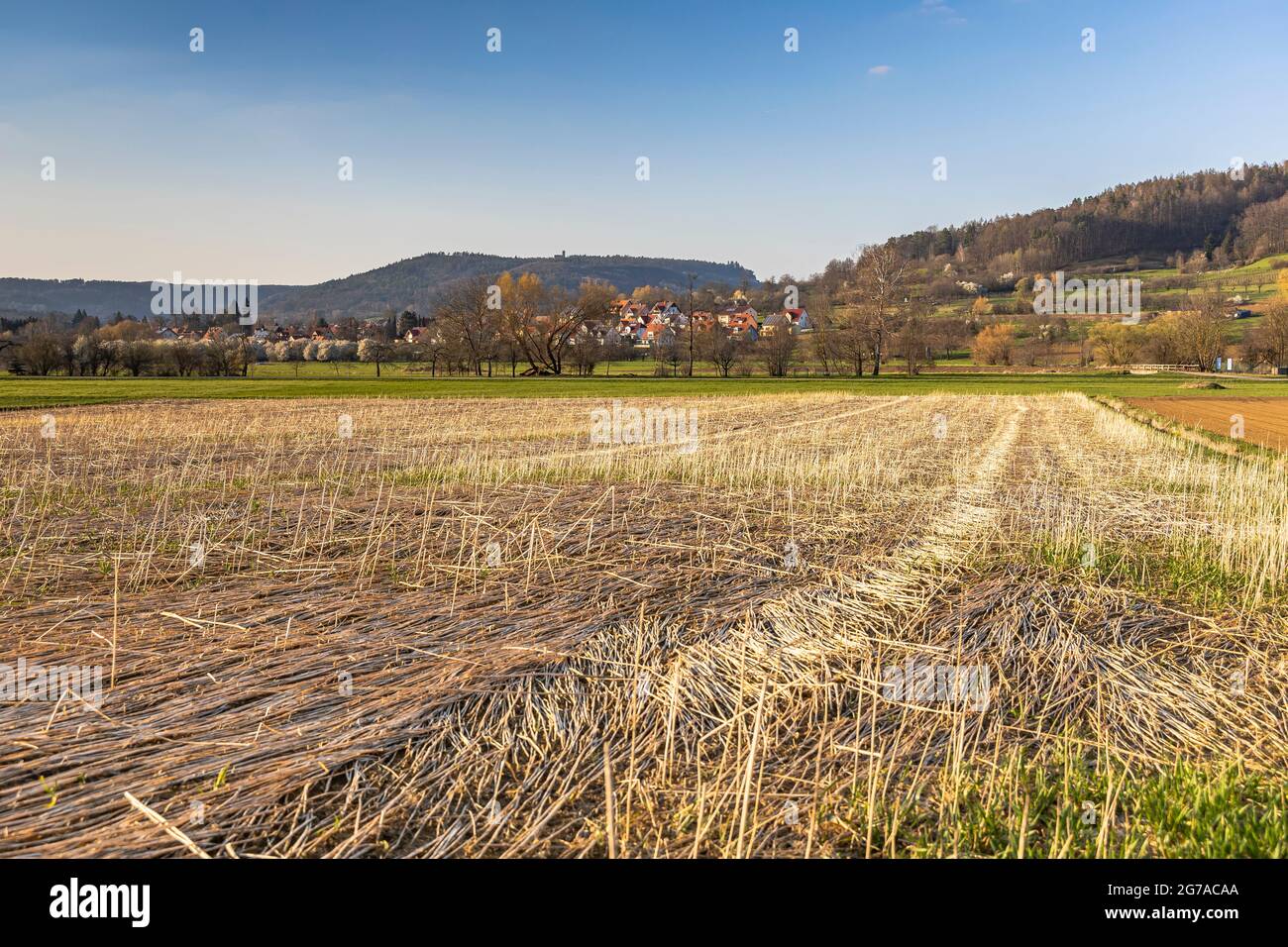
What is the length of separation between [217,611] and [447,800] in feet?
13.2

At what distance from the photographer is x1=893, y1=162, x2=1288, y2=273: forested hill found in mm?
164125

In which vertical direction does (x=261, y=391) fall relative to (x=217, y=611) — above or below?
above

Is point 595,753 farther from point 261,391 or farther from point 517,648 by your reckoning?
point 261,391

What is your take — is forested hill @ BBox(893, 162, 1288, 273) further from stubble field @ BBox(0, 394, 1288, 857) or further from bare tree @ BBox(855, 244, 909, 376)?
stubble field @ BBox(0, 394, 1288, 857)

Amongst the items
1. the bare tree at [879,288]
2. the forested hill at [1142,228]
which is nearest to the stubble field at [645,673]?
the bare tree at [879,288]

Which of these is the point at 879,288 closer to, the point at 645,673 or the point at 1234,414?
the point at 1234,414

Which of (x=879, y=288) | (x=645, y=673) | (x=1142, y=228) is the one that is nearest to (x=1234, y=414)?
(x=645, y=673)

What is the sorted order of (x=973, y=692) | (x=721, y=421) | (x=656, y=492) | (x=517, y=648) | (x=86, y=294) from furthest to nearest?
(x=86, y=294), (x=721, y=421), (x=656, y=492), (x=517, y=648), (x=973, y=692)

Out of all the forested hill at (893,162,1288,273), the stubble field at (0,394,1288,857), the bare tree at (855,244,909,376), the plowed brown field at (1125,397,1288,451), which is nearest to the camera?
the stubble field at (0,394,1288,857)

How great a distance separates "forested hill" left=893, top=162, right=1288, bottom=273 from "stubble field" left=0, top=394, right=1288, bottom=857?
6445 inches

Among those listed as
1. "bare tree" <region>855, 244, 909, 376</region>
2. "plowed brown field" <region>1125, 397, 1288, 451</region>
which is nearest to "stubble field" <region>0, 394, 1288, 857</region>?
"plowed brown field" <region>1125, 397, 1288, 451</region>

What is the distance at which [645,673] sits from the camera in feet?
19.3

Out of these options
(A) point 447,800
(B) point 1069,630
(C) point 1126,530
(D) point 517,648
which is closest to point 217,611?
(D) point 517,648

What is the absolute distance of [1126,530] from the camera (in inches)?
437
